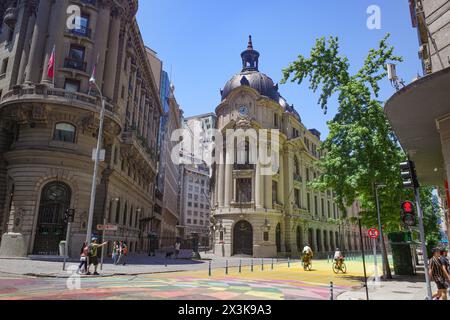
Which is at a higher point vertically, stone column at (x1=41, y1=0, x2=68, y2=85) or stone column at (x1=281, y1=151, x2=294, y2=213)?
stone column at (x1=41, y1=0, x2=68, y2=85)

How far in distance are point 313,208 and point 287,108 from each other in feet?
64.3

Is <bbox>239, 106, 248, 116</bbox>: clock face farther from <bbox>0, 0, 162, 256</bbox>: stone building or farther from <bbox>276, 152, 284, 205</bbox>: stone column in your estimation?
<bbox>0, 0, 162, 256</bbox>: stone building

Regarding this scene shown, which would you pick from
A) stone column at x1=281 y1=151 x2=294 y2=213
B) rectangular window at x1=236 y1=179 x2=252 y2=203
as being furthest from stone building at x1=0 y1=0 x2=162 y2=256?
stone column at x1=281 y1=151 x2=294 y2=213

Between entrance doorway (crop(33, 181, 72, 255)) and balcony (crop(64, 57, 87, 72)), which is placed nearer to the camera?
entrance doorway (crop(33, 181, 72, 255))

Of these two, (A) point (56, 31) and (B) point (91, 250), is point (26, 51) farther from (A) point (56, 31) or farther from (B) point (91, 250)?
(B) point (91, 250)

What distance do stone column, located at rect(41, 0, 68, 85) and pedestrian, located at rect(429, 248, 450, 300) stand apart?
3093 cm

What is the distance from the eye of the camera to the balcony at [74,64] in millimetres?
30456

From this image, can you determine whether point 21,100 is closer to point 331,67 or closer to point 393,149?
point 331,67

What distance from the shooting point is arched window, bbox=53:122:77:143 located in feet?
93.2

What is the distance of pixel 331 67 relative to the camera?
73.9ft

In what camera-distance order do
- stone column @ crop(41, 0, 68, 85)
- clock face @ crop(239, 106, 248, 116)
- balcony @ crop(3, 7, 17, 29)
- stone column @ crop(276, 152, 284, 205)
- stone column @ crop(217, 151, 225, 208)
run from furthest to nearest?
1. stone column @ crop(276, 152, 284, 205)
2. clock face @ crop(239, 106, 248, 116)
3. stone column @ crop(217, 151, 225, 208)
4. balcony @ crop(3, 7, 17, 29)
5. stone column @ crop(41, 0, 68, 85)

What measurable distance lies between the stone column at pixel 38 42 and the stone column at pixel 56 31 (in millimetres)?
556

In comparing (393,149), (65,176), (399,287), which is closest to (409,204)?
(399,287)

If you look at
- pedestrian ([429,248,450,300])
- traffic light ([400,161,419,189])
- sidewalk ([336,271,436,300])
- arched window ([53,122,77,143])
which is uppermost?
arched window ([53,122,77,143])
